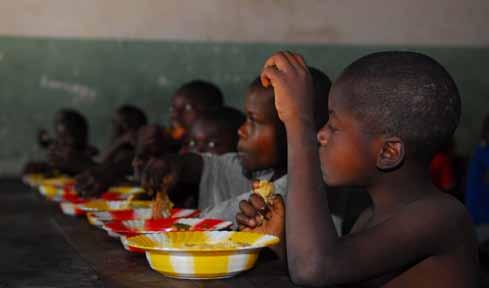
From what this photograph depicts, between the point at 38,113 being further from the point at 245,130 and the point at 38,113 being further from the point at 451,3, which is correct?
the point at 245,130

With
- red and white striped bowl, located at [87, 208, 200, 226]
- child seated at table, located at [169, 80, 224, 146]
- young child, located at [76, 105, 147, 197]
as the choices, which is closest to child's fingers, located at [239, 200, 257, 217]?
red and white striped bowl, located at [87, 208, 200, 226]

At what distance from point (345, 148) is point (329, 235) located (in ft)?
0.71

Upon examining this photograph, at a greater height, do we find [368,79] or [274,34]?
[368,79]

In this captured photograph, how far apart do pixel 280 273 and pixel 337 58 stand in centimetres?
390

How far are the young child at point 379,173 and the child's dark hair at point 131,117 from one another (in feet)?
10.4

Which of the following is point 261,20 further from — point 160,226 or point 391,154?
point 391,154

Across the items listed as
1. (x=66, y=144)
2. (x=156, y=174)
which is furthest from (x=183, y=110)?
(x=156, y=174)

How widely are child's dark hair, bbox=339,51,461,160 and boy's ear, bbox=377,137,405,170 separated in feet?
0.04

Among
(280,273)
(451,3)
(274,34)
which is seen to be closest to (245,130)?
(280,273)

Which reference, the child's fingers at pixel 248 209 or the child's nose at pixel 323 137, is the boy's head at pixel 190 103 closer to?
the child's fingers at pixel 248 209

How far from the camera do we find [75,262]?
1814mm

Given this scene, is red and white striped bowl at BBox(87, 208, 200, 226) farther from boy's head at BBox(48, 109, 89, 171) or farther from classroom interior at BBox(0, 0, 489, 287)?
classroom interior at BBox(0, 0, 489, 287)

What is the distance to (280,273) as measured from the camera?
1.67 metres

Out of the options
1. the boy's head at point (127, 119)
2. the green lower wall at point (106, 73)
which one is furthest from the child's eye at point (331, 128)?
the green lower wall at point (106, 73)
